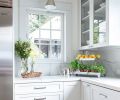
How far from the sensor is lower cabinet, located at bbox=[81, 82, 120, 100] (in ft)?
7.44

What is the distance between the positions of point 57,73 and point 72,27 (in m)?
0.86

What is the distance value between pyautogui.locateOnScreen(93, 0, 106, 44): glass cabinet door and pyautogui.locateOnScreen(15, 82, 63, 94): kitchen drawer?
846mm

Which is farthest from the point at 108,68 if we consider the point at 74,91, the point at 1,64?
the point at 1,64

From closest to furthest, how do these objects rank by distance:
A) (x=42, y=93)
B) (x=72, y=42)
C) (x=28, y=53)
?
(x=42, y=93), (x=28, y=53), (x=72, y=42)

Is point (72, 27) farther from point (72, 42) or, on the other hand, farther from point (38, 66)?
point (38, 66)

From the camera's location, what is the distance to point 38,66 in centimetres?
356

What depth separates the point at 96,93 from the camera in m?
2.67

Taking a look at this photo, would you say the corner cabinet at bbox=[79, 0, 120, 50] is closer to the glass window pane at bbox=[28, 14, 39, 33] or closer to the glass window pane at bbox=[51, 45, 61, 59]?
the glass window pane at bbox=[51, 45, 61, 59]

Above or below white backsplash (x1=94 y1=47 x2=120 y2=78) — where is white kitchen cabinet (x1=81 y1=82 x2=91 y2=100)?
below

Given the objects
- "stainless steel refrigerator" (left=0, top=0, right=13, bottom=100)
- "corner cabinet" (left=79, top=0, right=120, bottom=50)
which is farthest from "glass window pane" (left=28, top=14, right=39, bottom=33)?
"stainless steel refrigerator" (left=0, top=0, right=13, bottom=100)

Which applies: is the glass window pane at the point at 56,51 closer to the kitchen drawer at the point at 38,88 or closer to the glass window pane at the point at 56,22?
the glass window pane at the point at 56,22

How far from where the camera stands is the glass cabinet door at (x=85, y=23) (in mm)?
3410

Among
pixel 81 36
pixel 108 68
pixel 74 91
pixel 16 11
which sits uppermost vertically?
pixel 16 11

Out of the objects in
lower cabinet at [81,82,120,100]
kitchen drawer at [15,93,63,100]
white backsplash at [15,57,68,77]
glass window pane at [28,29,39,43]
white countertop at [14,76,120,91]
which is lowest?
kitchen drawer at [15,93,63,100]
